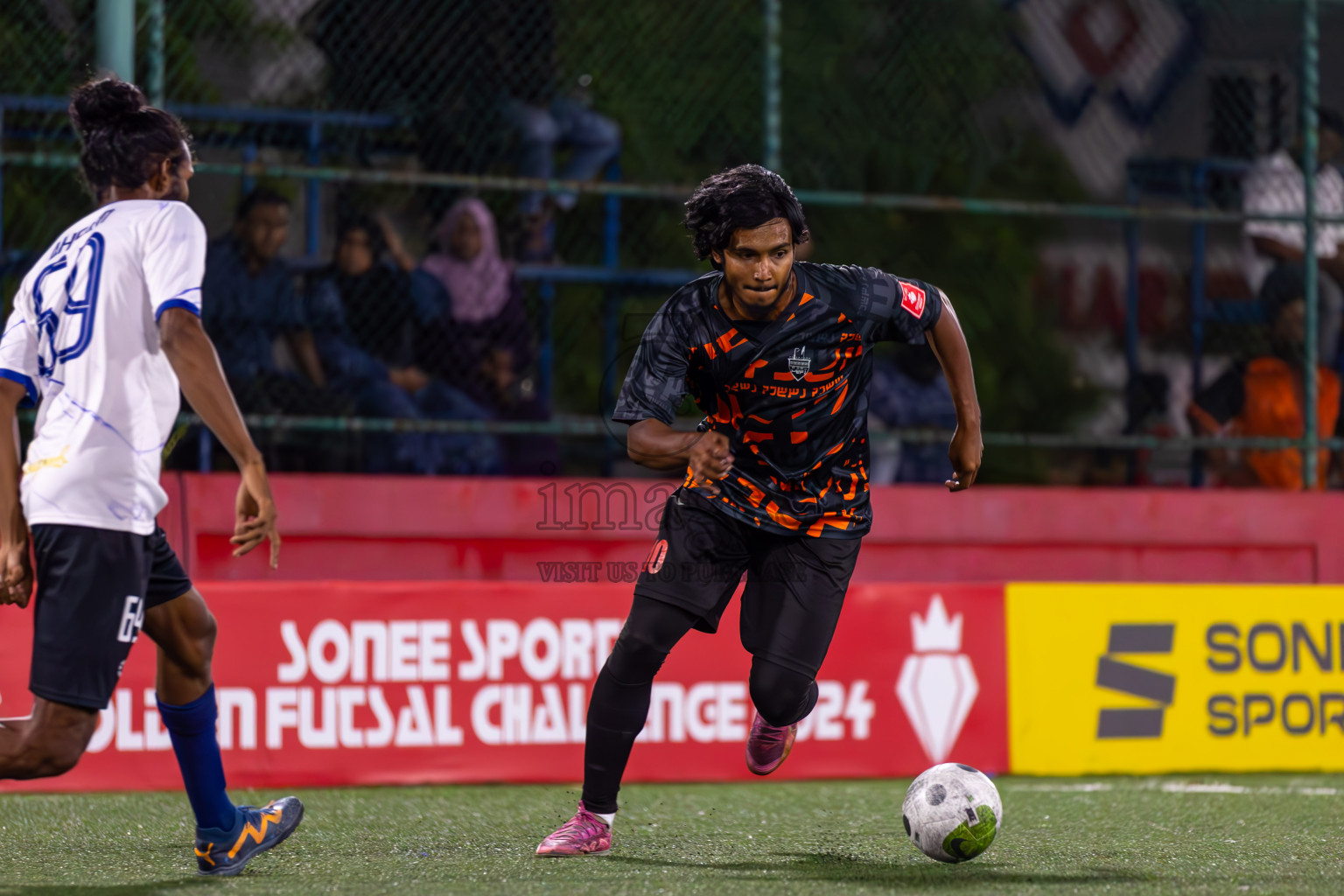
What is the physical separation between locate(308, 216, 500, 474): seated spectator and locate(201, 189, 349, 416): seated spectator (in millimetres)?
99

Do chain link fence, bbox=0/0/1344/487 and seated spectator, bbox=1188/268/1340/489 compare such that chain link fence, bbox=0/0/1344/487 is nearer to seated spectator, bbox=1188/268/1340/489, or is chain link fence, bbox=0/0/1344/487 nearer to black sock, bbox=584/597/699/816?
seated spectator, bbox=1188/268/1340/489

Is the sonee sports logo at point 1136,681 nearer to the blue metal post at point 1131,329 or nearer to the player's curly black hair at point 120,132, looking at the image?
the blue metal post at point 1131,329

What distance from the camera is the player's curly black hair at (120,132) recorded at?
4.02 meters

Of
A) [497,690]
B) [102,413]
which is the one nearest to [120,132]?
[102,413]

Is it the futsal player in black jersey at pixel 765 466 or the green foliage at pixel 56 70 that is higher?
the green foliage at pixel 56 70

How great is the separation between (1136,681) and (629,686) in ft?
11.6

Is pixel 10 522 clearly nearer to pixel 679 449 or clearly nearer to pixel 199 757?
pixel 199 757

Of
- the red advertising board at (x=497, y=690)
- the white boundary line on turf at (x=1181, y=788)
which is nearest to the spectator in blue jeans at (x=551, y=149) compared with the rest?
the red advertising board at (x=497, y=690)

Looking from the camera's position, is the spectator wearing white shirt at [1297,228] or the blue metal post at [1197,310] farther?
the spectator wearing white shirt at [1297,228]

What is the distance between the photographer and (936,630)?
7.56m

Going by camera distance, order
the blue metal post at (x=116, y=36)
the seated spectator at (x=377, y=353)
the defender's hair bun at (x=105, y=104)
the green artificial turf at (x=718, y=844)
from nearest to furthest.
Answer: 1. the defender's hair bun at (x=105, y=104)
2. the green artificial turf at (x=718, y=844)
3. the blue metal post at (x=116, y=36)
4. the seated spectator at (x=377, y=353)

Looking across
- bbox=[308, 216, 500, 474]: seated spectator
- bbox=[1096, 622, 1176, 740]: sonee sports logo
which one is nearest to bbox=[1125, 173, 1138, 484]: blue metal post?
bbox=[1096, 622, 1176, 740]: sonee sports logo

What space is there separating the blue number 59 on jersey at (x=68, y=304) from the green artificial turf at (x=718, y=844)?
130 cm

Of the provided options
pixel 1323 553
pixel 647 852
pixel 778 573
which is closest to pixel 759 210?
pixel 778 573
